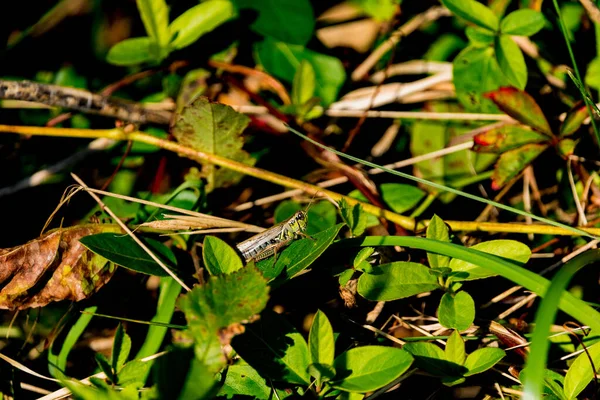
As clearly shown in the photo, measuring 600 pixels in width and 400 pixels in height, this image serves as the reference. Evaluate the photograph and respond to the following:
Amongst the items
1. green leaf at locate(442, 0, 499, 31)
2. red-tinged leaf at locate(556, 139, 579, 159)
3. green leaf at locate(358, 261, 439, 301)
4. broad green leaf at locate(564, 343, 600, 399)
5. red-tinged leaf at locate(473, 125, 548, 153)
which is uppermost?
green leaf at locate(442, 0, 499, 31)

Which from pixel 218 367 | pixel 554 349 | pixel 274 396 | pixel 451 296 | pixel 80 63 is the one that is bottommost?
pixel 554 349

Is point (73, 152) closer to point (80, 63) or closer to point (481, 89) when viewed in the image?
point (80, 63)

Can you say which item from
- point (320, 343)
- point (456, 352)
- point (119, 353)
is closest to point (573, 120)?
point (456, 352)

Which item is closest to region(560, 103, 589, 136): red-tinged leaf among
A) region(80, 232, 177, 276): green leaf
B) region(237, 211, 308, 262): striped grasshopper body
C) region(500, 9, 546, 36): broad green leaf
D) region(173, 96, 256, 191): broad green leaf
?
region(500, 9, 546, 36): broad green leaf

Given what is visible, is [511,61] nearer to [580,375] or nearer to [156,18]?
[580,375]

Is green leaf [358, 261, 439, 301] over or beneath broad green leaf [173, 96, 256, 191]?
beneath

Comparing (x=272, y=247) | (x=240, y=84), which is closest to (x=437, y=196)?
(x=272, y=247)

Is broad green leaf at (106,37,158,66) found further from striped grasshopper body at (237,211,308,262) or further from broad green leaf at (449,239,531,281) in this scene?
broad green leaf at (449,239,531,281)
